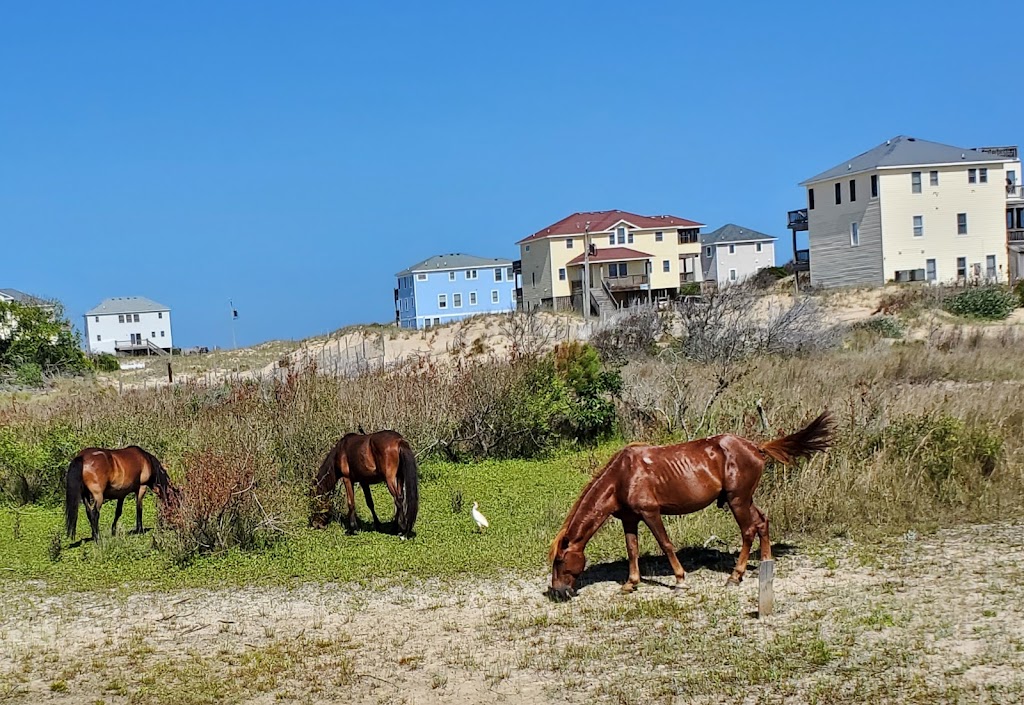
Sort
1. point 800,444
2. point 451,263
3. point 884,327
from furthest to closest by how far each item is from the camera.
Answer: point 451,263, point 884,327, point 800,444

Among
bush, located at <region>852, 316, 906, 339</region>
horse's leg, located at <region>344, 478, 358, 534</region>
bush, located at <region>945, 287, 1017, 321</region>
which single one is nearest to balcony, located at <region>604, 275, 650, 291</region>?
bush, located at <region>945, 287, 1017, 321</region>

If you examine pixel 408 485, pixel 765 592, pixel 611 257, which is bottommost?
pixel 765 592

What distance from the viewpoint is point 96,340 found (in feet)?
324

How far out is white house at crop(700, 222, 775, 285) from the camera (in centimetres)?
9012

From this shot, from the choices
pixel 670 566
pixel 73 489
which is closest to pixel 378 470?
pixel 73 489

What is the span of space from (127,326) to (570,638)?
98375 millimetres

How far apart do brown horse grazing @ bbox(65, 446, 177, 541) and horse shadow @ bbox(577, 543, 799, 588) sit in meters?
5.13

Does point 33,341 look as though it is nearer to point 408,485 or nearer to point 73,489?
point 73,489

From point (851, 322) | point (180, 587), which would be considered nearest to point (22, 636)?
point (180, 587)

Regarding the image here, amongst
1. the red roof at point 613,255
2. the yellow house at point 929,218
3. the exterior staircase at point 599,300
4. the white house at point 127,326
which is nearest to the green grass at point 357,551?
the yellow house at point 929,218

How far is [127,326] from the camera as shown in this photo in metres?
99.5

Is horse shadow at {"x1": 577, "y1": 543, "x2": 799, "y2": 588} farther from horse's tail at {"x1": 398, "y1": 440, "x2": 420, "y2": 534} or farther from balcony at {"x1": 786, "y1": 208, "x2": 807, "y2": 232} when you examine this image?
balcony at {"x1": 786, "y1": 208, "x2": 807, "y2": 232}

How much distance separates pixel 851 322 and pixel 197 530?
34815mm

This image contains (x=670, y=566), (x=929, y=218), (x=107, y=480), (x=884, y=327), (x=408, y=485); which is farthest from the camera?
(x=929, y=218)
